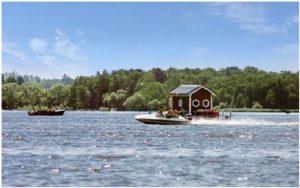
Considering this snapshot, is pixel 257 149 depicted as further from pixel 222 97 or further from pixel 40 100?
pixel 40 100

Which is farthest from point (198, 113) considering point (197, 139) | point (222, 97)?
point (222, 97)

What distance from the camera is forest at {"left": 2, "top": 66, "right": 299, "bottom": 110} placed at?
15200 cm

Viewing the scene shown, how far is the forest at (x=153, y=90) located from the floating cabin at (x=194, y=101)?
61476mm

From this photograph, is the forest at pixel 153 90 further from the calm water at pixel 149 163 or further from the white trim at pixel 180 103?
the calm water at pixel 149 163

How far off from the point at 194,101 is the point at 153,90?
83.9 metres

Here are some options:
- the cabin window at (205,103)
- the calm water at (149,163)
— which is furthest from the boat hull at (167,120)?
the calm water at (149,163)

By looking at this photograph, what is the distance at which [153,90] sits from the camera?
169m

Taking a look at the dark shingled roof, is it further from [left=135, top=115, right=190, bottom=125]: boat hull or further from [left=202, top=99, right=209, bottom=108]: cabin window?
[left=135, top=115, right=190, bottom=125]: boat hull

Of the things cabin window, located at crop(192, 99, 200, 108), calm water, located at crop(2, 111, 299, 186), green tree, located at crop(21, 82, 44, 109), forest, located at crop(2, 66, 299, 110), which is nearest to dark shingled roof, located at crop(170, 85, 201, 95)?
cabin window, located at crop(192, 99, 200, 108)

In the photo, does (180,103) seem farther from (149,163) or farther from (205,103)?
(149,163)

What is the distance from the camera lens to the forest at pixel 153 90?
152000mm

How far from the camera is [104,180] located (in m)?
26.8

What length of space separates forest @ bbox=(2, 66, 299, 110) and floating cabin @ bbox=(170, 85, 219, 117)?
61.5 meters

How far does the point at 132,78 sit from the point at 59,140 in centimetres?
14228
